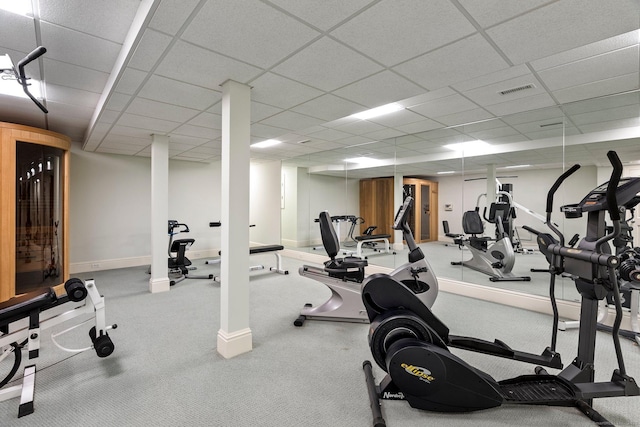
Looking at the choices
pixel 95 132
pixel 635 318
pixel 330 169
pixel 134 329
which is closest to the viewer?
pixel 635 318

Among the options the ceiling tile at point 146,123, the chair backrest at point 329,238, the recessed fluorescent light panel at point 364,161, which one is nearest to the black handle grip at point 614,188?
the chair backrest at point 329,238

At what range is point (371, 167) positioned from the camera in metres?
6.33

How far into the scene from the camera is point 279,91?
2.79m

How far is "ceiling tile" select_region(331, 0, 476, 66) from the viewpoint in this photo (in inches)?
64.8

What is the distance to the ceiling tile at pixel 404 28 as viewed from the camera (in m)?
1.65

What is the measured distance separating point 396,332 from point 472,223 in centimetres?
426

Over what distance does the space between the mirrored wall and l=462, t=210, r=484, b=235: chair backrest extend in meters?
0.04

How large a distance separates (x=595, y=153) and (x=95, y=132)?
22.8 feet

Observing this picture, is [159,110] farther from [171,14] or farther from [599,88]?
[599,88]

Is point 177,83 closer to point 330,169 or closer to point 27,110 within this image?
point 27,110

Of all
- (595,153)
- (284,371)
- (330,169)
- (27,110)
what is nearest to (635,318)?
(595,153)

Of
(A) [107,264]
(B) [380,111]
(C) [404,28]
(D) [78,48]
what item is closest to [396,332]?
(C) [404,28]

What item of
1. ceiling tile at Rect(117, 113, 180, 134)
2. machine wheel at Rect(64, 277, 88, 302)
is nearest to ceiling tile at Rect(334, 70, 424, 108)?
ceiling tile at Rect(117, 113, 180, 134)

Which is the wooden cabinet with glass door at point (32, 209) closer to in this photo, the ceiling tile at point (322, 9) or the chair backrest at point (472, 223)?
the ceiling tile at point (322, 9)
